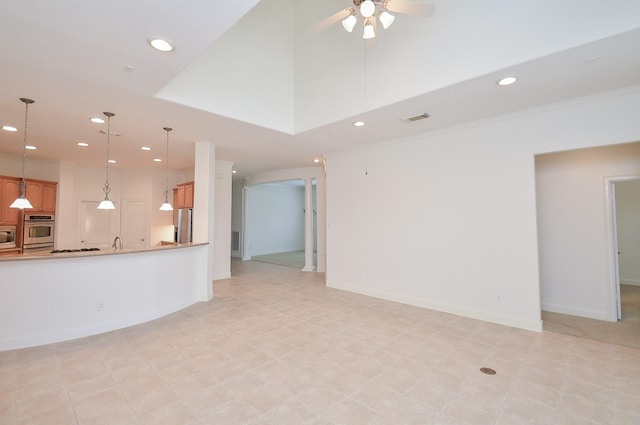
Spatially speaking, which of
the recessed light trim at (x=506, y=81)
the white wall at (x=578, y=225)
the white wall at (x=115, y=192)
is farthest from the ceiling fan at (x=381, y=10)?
the white wall at (x=115, y=192)

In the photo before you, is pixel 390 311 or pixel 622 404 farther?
pixel 390 311

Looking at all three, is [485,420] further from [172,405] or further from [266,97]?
[266,97]

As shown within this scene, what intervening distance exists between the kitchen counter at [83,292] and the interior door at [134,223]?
13.7 ft

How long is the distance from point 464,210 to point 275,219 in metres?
8.77

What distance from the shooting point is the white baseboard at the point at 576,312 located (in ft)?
13.3

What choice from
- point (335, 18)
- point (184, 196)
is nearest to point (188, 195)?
point (184, 196)

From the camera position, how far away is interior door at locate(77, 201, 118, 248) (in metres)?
7.26

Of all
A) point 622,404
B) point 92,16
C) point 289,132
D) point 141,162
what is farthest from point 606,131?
point 141,162

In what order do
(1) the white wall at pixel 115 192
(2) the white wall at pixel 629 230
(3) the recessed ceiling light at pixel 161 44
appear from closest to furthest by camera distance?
(3) the recessed ceiling light at pixel 161 44 → (2) the white wall at pixel 629 230 → (1) the white wall at pixel 115 192

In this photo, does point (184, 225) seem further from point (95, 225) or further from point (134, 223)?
point (95, 225)

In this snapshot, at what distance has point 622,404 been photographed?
7.40ft

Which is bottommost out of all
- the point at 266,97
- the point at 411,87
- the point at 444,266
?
the point at 444,266

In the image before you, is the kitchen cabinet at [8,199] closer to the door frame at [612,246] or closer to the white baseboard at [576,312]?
the white baseboard at [576,312]

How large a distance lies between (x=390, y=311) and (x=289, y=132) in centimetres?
348
